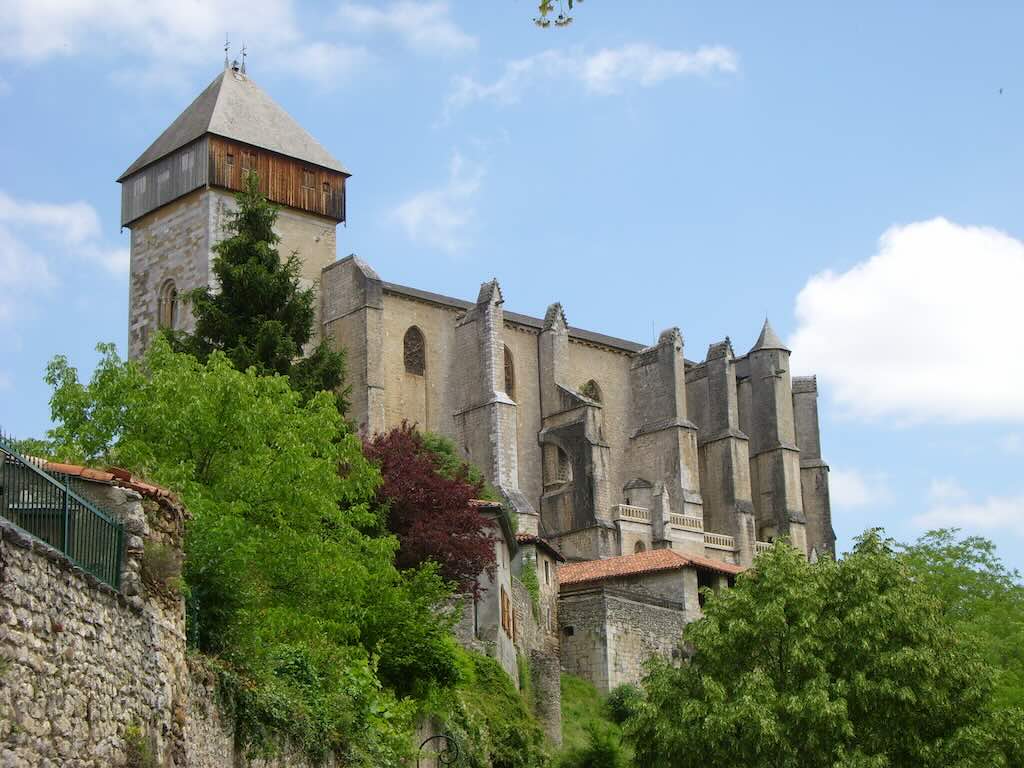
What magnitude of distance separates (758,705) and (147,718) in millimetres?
19568

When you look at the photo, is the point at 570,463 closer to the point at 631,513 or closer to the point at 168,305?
the point at 631,513

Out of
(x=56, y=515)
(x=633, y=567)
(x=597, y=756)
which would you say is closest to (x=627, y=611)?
(x=633, y=567)

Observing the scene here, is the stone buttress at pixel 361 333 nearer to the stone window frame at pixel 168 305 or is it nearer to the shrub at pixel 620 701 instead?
the stone window frame at pixel 168 305

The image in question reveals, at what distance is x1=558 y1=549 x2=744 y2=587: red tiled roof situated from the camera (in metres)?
48.4

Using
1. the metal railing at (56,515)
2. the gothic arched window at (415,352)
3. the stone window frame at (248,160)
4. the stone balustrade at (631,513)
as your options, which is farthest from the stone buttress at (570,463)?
the metal railing at (56,515)

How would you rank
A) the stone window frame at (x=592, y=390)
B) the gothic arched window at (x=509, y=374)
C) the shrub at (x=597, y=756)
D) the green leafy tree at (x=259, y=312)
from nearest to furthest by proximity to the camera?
the shrub at (x=597, y=756), the green leafy tree at (x=259, y=312), the gothic arched window at (x=509, y=374), the stone window frame at (x=592, y=390)

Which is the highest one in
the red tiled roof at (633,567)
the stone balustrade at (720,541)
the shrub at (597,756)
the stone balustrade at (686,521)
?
the stone balustrade at (686,521)

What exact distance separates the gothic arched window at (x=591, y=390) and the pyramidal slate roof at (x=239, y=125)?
45.9 feet

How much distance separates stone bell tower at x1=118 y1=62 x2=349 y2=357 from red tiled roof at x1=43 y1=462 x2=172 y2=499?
44.7 meters

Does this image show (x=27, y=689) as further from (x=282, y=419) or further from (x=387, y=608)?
(x=387, y=608)

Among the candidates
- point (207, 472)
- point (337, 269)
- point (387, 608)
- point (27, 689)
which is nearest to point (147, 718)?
point (27, 689)

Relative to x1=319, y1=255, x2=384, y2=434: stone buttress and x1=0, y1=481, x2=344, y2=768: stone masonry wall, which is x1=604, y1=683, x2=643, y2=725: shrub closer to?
x1=319, y1=255, x2=384, y2=434: stone buttress

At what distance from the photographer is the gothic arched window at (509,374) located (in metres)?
63.2

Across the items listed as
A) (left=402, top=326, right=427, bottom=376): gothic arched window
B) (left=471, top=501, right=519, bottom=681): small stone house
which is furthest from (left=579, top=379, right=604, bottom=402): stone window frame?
(left=471, top=501, right=519, bottom=681): small stone house
